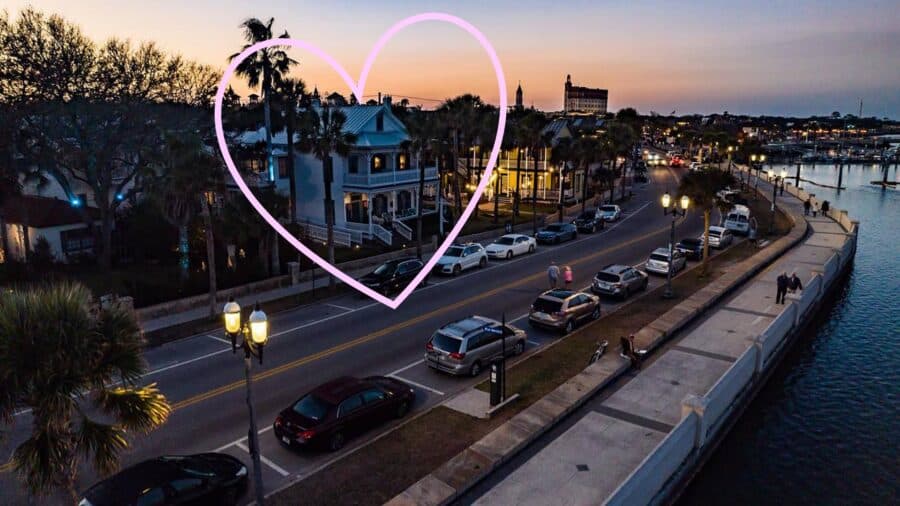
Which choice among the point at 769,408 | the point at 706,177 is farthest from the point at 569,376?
the point at 706,177

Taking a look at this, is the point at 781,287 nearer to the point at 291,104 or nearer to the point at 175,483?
the point at 175,483

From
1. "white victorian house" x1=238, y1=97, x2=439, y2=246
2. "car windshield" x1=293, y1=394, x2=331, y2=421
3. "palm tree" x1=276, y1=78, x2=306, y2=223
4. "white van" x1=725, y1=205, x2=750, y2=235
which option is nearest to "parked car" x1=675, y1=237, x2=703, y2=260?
"white van" x1=725, y1=205, x2=750, y2=235

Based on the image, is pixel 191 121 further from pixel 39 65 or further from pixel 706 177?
pixel 706 177

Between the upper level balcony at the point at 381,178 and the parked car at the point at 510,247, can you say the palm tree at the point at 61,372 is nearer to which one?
the parked car at the point at 510,247

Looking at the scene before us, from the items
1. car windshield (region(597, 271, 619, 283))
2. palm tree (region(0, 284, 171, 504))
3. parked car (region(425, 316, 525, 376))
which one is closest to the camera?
palm tree (region(0, 284, 171, 504))

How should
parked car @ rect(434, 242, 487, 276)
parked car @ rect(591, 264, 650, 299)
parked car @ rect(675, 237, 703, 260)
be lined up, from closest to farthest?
parked car @ rect(591, 264, 650, 299) → parked car @ rect(434, 242, 487, 276) → parked car @ rect(675, 237, 703, 260)

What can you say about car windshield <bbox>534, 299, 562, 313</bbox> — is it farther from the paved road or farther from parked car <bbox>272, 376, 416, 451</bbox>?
parked car <bbox>272, 376, 416, 451</bbox>
